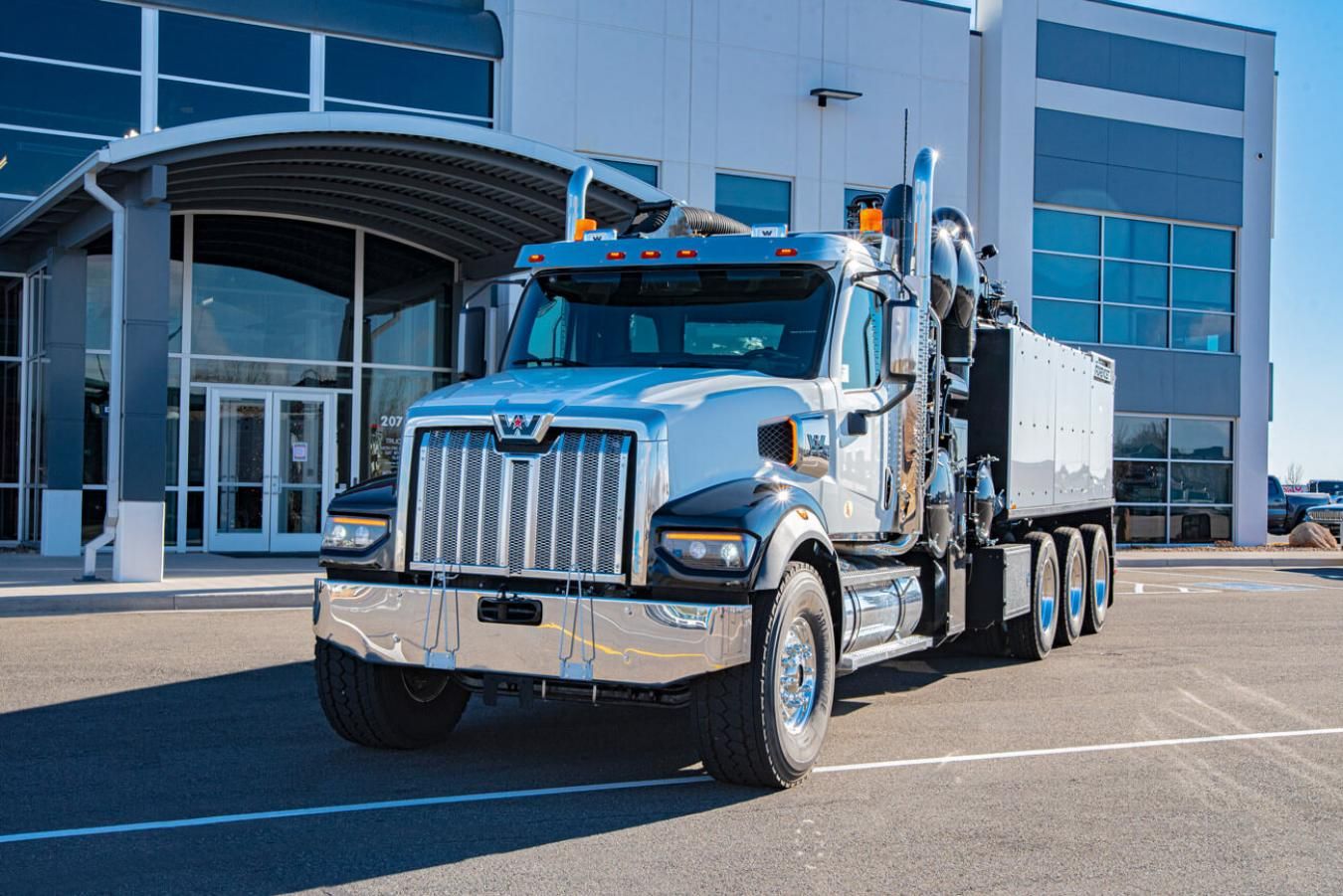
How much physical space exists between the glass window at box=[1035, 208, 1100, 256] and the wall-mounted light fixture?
18.9 feet

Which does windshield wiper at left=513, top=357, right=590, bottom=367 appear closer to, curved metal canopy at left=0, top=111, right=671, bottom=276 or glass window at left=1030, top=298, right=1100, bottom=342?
curved metal canopy at left=0, top=111, right=671, bottom=276

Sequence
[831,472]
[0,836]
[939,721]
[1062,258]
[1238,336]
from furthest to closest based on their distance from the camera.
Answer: [1238,336] → [1062,258] → [939,721] → [831,472] → [0,836]

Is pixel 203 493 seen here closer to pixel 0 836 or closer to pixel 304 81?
pixel 304 81

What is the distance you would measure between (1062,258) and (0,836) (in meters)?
26.4

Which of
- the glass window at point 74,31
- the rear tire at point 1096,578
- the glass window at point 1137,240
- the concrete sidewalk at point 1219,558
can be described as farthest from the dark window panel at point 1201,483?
the glass window at point 74,31

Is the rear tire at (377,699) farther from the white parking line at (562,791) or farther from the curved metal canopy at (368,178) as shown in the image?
the curved metal canopy at (368,178)

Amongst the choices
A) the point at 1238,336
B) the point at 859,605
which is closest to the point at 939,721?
the point at 859,605

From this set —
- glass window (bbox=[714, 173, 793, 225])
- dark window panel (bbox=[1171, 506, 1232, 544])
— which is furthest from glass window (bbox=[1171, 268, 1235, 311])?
glass window (bbox=[714, 173, 793, 225])

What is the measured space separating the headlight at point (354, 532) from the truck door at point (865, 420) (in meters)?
2.43

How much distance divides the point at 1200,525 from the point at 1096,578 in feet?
61.6

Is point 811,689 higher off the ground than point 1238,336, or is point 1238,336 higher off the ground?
point 1238,336

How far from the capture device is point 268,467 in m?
21.6

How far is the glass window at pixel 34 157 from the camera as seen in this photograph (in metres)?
20.3

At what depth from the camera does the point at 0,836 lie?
5.61 m
